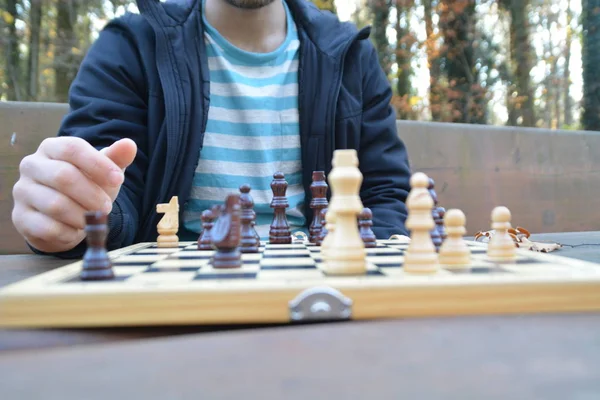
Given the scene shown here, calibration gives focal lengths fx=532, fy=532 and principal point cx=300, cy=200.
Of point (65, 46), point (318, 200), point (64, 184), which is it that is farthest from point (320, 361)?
point (65, 46)

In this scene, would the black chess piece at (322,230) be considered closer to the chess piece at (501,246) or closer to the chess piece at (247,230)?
the chess piece at (247,230)

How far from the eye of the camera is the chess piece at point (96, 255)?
0.99 meters

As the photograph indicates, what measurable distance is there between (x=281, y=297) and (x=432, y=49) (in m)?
7.74

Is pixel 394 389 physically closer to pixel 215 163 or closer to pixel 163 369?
pixel 163 369

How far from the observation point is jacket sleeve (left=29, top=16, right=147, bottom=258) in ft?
6.50

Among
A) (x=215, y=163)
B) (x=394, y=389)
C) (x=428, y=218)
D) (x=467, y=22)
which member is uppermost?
(x=467, y=22)

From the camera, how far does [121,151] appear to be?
4.47 feet

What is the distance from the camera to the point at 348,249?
1065 millimetres

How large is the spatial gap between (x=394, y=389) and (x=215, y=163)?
1.74 meters

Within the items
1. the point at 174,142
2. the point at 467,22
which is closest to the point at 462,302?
the point at 174,142

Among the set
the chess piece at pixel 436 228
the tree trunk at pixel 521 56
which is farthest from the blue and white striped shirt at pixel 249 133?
the tree trunk at pixel 521 56

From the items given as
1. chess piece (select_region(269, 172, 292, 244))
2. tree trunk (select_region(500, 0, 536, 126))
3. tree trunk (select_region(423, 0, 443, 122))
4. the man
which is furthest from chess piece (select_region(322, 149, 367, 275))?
tree trunk (select_region(500, 0, 536, 126))

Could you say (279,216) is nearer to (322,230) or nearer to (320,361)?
(322,230)

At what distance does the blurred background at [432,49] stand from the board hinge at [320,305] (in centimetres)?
Answer: 577
